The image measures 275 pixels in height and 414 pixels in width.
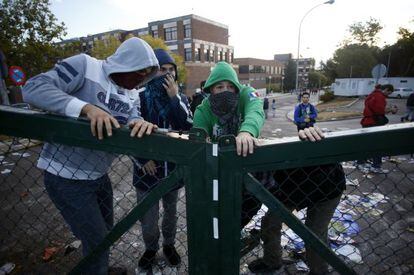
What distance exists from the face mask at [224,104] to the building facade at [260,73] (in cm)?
4172

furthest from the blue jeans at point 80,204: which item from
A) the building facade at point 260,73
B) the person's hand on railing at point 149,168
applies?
the building facade at point 260,73

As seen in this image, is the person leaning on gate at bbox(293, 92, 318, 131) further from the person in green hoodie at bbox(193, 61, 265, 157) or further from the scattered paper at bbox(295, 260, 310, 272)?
the person in green hoodie at bbox(193, 61, 265, 157)

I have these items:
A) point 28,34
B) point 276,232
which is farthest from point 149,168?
point 28,34

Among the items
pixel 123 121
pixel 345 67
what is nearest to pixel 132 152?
pixel 123 121

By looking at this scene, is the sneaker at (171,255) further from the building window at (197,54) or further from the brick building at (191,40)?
the building window at (197,54)

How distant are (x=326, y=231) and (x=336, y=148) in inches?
49.4

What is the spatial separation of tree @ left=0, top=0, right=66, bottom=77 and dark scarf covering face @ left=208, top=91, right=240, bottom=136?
14883 mm

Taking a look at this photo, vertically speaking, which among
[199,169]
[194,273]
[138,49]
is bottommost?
[194,273]

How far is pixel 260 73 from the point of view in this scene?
54531 mm

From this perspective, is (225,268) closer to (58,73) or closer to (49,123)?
(49,123)

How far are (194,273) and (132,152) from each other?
0.72m

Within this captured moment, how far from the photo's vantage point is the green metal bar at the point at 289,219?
1118 mm

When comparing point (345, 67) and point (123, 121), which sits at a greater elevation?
point (345, 67)

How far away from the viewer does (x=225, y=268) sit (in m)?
1.24
